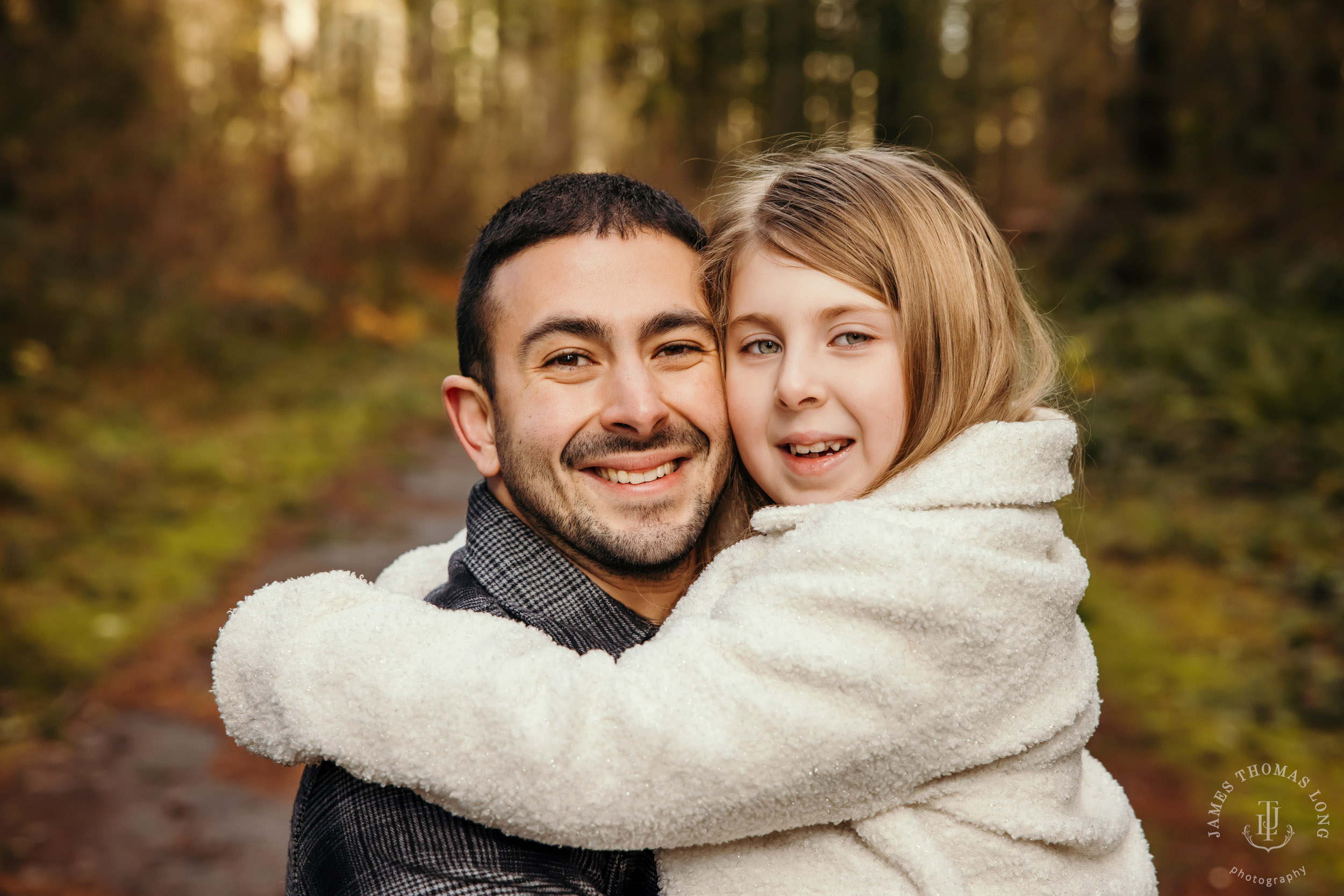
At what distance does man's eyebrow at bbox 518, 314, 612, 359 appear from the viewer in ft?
6.84

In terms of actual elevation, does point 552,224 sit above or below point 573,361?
above

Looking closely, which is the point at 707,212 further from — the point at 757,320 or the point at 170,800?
the point at 170,800

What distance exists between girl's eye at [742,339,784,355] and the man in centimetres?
9

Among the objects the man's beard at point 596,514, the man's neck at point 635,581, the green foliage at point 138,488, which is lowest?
the green foliage at point 138,488

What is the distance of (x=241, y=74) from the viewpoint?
13.5 m

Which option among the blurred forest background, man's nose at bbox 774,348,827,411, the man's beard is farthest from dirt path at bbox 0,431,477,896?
man's nose at bbox 774,348,827,411

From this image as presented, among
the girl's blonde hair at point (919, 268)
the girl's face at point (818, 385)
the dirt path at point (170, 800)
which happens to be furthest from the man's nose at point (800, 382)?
the dirt path at point (170, 800)

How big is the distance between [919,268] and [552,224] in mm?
773

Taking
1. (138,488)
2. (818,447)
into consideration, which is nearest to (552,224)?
(818,447)

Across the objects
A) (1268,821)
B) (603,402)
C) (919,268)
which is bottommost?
(1268,821)

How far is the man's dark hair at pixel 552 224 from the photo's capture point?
2.16 m

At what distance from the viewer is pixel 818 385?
2.06m

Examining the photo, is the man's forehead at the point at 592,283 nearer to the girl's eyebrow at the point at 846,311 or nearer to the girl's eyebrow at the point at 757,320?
the girl's eyebrow at the point at 757,320

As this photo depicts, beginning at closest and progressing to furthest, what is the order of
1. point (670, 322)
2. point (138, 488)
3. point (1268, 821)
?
1. point (670, 322)
2. point (1268, 821)
3. point (138, 488)
